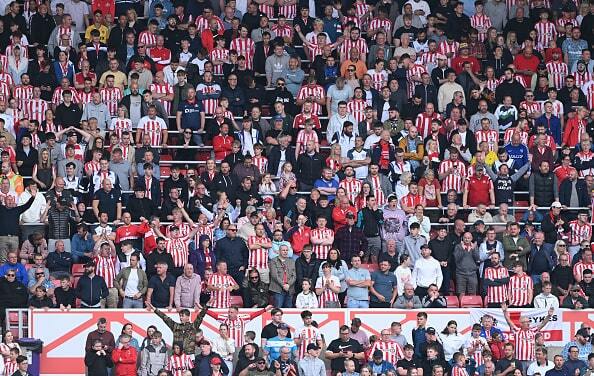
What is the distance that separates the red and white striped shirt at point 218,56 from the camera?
34.8 meters

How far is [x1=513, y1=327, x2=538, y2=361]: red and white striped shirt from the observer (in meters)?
28.8

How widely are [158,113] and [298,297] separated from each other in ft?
19.5

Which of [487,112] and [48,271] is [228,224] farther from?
[487,112]

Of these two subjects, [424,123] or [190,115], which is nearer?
[190,115]

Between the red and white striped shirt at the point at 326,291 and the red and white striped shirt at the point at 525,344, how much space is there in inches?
120

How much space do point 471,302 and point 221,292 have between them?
166 inches

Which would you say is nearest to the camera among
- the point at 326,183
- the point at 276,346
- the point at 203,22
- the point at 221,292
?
the point at 276,346

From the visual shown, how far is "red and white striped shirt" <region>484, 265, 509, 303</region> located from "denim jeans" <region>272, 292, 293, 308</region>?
3325 mm

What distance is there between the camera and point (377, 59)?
3488cm

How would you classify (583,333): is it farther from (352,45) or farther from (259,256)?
(352,45)

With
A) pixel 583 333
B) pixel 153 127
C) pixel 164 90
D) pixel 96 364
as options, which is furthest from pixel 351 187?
pixel 96 364

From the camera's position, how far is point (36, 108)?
3347cm

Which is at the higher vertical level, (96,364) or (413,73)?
(413,73)

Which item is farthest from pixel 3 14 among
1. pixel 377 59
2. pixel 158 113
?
pixel 377 59
